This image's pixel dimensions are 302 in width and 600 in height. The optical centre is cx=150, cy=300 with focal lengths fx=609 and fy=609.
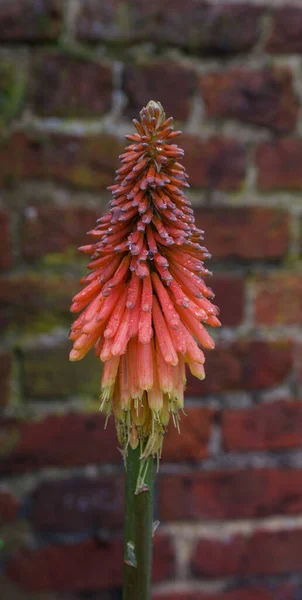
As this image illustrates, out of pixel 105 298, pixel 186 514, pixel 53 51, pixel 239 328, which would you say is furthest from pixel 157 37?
pixel 186 514

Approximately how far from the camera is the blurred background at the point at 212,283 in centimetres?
74

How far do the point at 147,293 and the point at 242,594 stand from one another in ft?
2.25

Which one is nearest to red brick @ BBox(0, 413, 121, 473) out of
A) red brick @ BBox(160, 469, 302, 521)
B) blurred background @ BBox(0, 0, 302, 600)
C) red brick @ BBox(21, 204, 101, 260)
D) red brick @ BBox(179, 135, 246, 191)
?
blurred background @ BBox(0, 0, 302, 600)

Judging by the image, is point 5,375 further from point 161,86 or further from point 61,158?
point 161,86

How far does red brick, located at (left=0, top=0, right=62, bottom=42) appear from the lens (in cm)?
71

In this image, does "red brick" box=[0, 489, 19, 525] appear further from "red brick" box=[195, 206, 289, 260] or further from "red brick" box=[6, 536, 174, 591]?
"red brick" box=[195, 206, 289, 260]

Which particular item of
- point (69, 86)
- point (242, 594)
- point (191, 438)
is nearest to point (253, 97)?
point (69, 86)

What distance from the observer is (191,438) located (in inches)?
32.3

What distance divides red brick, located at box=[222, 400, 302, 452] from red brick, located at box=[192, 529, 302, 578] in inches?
5.1

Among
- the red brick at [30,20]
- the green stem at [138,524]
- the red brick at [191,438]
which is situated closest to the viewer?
the green stem at [138,524]

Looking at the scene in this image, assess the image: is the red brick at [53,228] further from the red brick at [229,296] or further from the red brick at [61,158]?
the red brick at [229,296]

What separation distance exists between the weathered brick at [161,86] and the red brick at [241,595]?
2.15 ft

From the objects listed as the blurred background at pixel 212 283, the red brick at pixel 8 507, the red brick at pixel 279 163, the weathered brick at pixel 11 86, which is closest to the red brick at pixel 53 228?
the blurred background at pixel 212 283

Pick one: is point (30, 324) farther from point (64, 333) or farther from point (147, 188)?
point (147, 188)
